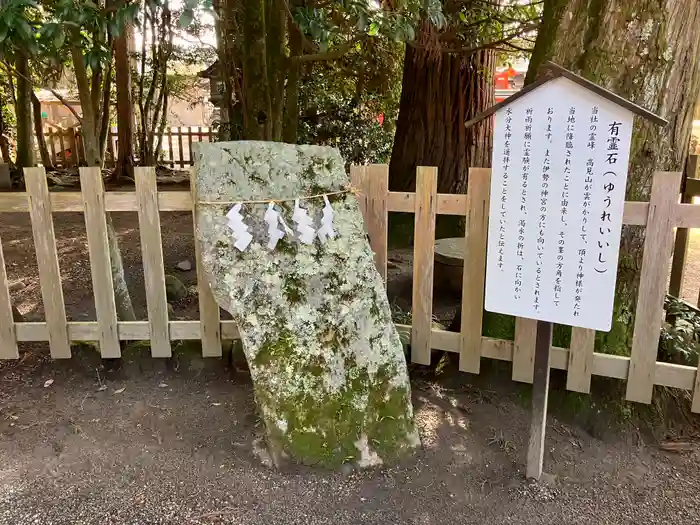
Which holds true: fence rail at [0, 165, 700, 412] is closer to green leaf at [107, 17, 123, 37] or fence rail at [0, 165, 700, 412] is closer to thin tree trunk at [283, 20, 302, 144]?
green leaf at [107, 17, 123, 37]

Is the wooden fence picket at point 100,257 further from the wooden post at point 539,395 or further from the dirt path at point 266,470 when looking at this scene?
the wooden post at point 539,395

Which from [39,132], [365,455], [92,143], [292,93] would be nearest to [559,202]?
[365,455]

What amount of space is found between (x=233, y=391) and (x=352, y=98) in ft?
22.7

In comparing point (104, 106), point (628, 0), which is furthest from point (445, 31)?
point (104, 106)

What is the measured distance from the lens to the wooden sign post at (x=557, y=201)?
2.18m

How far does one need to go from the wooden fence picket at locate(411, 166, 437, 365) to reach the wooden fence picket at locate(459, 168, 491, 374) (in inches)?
7.1

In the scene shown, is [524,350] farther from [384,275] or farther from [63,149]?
[63,149]

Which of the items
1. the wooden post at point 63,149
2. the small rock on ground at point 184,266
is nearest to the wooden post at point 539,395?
the small rock on ground at point 184,266

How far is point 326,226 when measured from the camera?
9.14ft

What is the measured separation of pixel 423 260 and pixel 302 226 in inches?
27.6

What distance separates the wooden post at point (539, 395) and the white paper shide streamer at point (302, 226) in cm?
111

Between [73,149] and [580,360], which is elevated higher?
[73,149]

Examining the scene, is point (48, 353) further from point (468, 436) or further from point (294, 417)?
point (468, 436)

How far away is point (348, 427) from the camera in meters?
2.62
